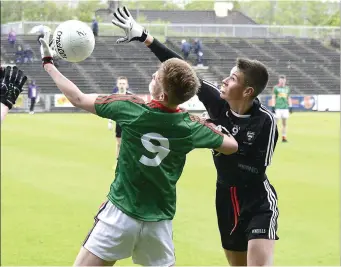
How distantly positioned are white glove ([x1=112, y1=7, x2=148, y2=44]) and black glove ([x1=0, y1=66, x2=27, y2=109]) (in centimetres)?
117

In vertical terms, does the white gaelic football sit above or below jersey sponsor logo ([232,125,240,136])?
above

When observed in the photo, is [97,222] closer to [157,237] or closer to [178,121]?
[157,237]

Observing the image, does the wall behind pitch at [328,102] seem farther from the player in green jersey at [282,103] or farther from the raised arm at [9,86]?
the raised arm at [9,86]

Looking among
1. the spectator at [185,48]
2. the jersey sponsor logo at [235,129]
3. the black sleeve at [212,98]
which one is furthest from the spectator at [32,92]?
the jersey sponsor logo at [235,129]

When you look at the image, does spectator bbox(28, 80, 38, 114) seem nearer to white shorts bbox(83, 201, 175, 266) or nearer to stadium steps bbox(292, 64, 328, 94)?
stadium steps bbox(292, 64, 328, 94)

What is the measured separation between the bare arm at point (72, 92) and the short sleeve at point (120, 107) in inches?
2.4

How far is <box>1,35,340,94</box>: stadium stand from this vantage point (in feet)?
110

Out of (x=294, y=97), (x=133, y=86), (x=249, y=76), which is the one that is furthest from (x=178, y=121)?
(x=294, y=97)

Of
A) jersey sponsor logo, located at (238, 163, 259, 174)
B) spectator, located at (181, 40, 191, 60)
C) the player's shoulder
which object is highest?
the player's shoulder

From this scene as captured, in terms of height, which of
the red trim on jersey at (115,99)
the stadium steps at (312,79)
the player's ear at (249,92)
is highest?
the red trim on jersey at (115,99)

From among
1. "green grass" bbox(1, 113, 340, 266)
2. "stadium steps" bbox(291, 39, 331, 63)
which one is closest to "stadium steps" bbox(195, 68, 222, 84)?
"stadium steps" bbox(291, 39, 331, 63)

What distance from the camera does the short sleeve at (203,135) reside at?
4582 mm

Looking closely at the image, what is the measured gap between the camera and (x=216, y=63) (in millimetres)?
36594

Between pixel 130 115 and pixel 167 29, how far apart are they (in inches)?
1282
